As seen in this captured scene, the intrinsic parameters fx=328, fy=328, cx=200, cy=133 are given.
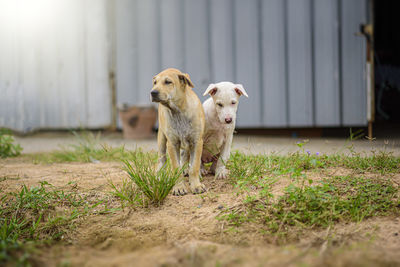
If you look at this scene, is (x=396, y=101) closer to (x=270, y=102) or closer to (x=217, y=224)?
(x=270, y=102)

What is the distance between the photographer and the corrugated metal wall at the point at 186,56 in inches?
218

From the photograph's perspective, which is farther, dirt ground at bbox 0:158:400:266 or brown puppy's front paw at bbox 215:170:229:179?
brown puppy's front paw at bbox 215:170:229:179

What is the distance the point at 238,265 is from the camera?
1.47 metres

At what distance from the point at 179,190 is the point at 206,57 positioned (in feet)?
14.3

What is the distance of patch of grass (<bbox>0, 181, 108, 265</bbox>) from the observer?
2039 millimetres

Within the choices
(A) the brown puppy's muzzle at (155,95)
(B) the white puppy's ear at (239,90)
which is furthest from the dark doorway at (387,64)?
(A) the brown puppy's muzzle at (155,95)

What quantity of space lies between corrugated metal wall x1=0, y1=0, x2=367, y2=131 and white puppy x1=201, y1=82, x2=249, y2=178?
3211 millimetres

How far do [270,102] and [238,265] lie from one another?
15.8 feet

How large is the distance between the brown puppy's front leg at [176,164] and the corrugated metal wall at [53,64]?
16.3 ft

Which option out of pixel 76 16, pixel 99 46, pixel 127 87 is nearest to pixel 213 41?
pixel 127 87

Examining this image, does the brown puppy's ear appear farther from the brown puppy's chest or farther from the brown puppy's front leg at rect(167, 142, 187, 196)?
the brown puppy's front leg at rect(167, 142, 187, 196)

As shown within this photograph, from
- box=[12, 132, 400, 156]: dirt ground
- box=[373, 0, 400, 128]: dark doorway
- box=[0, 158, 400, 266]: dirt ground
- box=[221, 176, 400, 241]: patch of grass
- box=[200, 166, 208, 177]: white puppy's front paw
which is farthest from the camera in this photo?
box=[373, 0, 400, 128]: dark doorway

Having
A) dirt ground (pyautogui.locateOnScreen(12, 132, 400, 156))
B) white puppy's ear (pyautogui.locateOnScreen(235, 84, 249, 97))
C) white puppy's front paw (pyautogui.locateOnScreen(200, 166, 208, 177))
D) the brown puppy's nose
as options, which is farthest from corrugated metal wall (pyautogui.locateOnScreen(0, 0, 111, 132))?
the brown puppy's nose

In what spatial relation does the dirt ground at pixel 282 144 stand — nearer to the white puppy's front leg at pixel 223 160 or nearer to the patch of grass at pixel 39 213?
the white puppy's front leg at pixel 223 160
